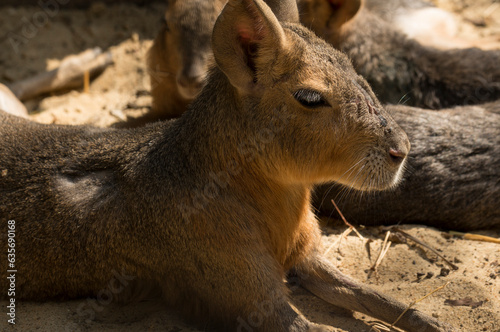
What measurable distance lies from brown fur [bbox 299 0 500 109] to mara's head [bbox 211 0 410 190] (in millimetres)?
1952

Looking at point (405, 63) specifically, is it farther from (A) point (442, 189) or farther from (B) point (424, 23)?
(A) point (442, 189)

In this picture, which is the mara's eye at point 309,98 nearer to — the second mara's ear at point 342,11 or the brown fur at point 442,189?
the brown fur at point 442,189

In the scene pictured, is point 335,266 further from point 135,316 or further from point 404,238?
point 135,316

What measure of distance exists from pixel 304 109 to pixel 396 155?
45 centimetres

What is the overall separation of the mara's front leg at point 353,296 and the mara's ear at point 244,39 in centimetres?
104

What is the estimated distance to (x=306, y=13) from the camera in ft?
14.7

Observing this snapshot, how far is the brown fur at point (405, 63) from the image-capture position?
15.0 ft

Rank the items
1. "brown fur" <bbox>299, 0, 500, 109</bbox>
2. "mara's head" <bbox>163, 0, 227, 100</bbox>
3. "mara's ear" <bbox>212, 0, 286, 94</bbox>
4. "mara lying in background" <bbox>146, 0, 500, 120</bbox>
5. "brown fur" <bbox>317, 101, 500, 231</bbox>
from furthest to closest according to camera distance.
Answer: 1. "brown fur" <bbox>299, 0, 500, 109</bbox>
2. "mara lying in background" <bbox>146, 0, 500, 120</bbox>
3. "mara's head" <bbox>163, 0, 227, 100</bbox>
4. "brown fur" <bbox>317, 101, 500, 231</bbox>
5. "mara's ear" <bbox>212, 0, 286, 94</bbox>

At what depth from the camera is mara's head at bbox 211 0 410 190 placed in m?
2.53

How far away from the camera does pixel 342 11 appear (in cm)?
465

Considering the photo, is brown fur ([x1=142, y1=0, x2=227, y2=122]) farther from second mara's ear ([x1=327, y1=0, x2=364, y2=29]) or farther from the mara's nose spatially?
the mara's nose

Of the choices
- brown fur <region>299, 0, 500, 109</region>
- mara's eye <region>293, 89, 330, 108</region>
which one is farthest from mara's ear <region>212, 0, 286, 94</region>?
brown fur <region>299, 0, 500, 109</region>

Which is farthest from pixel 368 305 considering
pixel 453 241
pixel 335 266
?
pixel 453 241

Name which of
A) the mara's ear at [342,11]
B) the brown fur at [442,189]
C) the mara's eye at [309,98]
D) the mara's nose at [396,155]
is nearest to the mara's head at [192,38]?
the mara's ear at [342,11]
